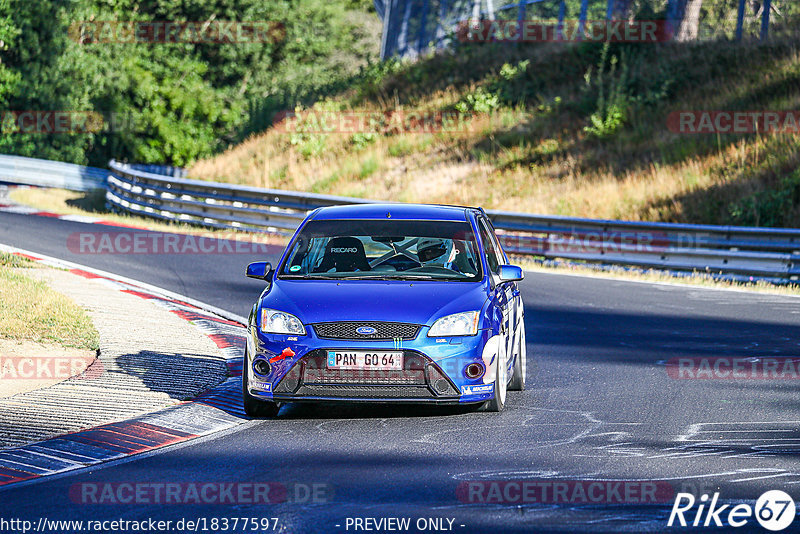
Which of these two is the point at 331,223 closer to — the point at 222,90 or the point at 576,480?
the point at 576,480

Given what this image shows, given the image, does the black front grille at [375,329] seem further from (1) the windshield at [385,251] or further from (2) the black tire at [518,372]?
(2) the black tire at [518,372]

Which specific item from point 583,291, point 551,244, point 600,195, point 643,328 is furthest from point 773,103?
point 643,328

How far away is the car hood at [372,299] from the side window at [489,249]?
59cm

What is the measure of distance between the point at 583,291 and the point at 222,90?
132ft

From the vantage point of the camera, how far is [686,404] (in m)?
9.64

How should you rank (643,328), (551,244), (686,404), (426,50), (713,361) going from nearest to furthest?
1. (686,404)
2. (713,361)
3. (643,328)
4. (551,244)
5. (426,50)

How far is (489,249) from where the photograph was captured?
33.3 ft

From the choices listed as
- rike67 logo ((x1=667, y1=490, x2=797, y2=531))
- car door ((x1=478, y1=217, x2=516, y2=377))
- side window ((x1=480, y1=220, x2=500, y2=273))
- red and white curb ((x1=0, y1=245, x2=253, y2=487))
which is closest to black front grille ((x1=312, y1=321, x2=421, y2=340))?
car door ((x1=478, y1=217, x2=516, y2=377))

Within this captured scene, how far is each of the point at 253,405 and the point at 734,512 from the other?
3.89 meters

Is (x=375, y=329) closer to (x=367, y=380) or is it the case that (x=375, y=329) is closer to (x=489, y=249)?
(x=367, y=380)

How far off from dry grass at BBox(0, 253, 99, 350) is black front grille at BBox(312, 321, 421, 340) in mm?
3688

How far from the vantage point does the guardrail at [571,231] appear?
783 inches

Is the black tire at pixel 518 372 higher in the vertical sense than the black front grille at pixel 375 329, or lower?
lower

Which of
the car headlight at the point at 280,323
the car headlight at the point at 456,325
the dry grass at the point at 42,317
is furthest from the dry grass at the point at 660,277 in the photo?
the car headlight at the point at 280,323
